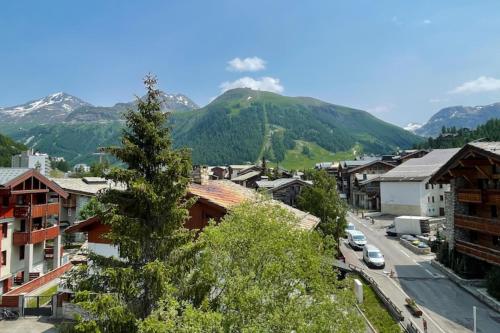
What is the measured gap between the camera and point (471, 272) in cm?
3734

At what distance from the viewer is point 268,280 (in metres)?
13.5

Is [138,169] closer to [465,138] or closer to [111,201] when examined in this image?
[111,201]

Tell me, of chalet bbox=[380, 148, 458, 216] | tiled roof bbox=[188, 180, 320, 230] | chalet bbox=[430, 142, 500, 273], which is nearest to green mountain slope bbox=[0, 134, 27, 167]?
A: chalet bbox=[380, 148, 458, 216]

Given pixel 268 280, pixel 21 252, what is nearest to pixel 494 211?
pixel 268 280

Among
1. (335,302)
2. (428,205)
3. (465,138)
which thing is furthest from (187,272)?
(465,138)

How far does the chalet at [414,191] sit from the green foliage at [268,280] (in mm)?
58600

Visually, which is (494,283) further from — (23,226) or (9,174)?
(9,174)

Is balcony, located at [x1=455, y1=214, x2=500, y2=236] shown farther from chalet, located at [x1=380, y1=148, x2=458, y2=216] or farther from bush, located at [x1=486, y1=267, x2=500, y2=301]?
chalet, located at [x1=380, y1=148, x2=458, y2=216]

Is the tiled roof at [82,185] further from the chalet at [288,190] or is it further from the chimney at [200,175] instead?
the chalet at [288,190]

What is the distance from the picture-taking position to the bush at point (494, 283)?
3194 cm

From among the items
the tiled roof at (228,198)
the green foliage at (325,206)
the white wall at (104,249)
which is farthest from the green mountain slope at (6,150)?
the white wall at (104,249)

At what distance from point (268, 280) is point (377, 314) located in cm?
1960

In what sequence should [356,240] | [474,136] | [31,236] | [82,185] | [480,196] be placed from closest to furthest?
[480,196] → [31,236] → [356,240] → [82,185] → [474,136]

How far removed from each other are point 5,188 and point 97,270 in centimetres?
2696
